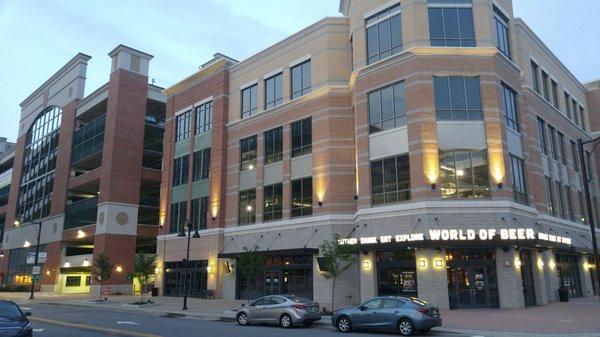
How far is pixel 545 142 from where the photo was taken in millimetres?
36844

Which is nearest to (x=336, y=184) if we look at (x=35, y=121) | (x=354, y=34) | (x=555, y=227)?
(x=354, y=34)

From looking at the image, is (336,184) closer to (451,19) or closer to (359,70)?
(359,70)

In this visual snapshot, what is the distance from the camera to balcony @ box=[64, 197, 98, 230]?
2146 inches

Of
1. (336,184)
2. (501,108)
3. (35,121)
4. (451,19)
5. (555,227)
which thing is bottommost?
(555,227)

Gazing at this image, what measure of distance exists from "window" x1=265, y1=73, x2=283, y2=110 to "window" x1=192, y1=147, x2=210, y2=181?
25.9 feet

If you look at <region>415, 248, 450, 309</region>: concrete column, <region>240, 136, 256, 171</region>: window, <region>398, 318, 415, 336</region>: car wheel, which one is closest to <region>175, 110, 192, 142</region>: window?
<region>240, 136, 256, 171</region>: window

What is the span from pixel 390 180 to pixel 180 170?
78.3 ft

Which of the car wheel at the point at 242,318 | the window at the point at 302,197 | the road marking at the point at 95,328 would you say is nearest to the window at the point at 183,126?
the window at the point at 302,197

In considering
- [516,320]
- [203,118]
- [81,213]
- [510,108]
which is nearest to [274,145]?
[203,118]

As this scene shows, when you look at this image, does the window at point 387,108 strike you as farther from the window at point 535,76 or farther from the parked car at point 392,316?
the window at point 535,76

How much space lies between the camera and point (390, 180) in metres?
29.3

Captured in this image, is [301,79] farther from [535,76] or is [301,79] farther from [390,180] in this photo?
[535,76]

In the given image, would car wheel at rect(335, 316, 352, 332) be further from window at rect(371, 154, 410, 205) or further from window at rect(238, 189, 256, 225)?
window at rect(238, 189, 256, 225)

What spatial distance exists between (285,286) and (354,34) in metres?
18.4
